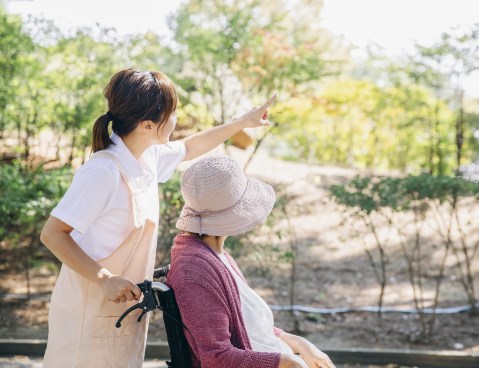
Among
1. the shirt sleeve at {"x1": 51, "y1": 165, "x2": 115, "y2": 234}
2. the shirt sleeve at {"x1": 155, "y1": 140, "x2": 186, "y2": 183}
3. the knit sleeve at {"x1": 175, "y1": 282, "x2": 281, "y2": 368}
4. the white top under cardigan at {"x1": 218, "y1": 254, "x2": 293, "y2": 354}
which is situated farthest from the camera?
the shirt sleeve at {"x1": 155, "y1": 140, "x2": 186, "y2": 183}

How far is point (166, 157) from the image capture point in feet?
9.25

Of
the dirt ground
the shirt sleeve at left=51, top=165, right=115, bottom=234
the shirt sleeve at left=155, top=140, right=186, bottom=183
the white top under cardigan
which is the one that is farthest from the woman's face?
the dirt ground

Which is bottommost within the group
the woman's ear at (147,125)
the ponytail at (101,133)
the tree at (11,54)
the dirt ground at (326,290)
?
the dirt ground at (326,290)

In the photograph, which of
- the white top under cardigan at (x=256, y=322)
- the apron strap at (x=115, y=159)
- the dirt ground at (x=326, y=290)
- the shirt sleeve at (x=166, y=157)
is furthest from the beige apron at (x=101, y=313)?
the dirt ground at (x=326, y=290)

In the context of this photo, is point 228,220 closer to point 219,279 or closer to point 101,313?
point 219,279

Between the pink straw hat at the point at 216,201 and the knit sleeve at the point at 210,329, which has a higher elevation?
the pink straw hat at the point at 216,201

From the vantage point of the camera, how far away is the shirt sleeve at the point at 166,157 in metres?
2.78

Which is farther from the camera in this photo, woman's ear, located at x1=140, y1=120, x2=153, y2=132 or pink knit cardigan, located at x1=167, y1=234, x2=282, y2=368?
woman's ear, located at x1=140, y1=120, x2=153, y2=132

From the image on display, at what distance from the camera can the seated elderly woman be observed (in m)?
2.05

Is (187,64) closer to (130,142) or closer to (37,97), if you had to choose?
(37,97)

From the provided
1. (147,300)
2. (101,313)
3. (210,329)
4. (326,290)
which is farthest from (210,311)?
(326,290)

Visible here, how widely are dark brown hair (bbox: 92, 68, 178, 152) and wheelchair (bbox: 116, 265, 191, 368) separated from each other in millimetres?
547

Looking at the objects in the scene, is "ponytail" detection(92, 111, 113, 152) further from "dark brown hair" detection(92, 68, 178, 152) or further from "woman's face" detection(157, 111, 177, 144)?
"woman's face" detection(157, 111, 177, 144)

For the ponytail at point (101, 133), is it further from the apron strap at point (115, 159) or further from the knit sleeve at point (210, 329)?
the knit sleeve at point (210, 329)
